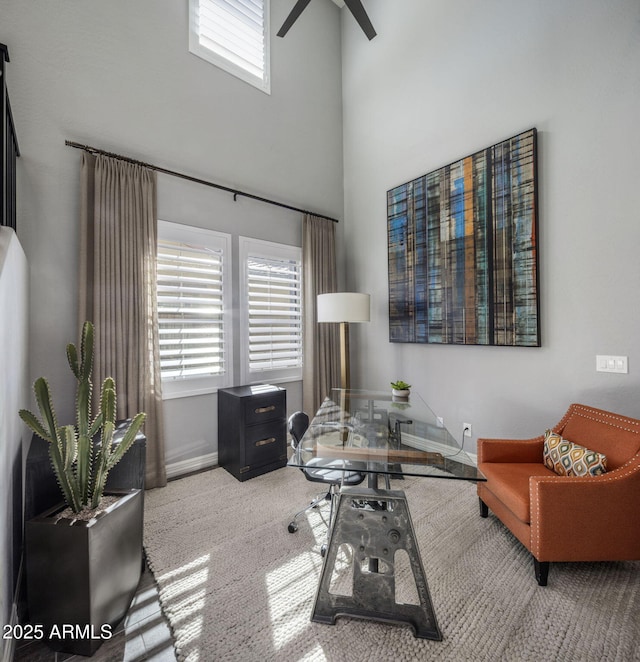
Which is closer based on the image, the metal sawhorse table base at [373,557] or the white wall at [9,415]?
the white wall at [9,415]

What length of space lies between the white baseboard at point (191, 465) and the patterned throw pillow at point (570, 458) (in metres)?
2.75

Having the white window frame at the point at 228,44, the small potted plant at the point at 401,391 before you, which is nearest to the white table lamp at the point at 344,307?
the small potted plant at the point at 401,391

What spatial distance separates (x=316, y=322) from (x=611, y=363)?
8.69ft

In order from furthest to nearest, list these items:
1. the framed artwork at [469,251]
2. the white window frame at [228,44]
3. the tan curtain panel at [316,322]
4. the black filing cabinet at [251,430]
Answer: the tan curtain panel at [316,322]
the white window frame at [228,44]
the black filing cabinet at [251,430]
the framed artwork at [469,251]

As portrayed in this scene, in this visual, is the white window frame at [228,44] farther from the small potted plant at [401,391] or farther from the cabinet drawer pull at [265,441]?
the cabinet drawer pull at [265,441]

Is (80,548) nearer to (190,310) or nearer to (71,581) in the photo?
(71,581)

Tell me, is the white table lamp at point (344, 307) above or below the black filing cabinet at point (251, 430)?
above

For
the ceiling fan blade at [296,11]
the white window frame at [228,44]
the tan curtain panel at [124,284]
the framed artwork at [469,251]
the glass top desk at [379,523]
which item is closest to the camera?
the glass top desk at [379,523]

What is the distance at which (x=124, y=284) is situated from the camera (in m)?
2.65

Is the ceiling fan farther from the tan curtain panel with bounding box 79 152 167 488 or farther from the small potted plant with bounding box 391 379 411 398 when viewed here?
the small potted plant with bounding box 391 379 411 398

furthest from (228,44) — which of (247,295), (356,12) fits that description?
(247,295)

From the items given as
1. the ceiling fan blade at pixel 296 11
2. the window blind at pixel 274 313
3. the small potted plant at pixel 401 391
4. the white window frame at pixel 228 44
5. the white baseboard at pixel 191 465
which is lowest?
the white baseboard at pixel 191 465

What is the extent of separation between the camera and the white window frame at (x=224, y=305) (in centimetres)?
300

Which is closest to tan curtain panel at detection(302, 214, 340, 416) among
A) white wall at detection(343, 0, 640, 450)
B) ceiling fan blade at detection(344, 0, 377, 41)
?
white wall at detection(343, 0, 640, 450)
